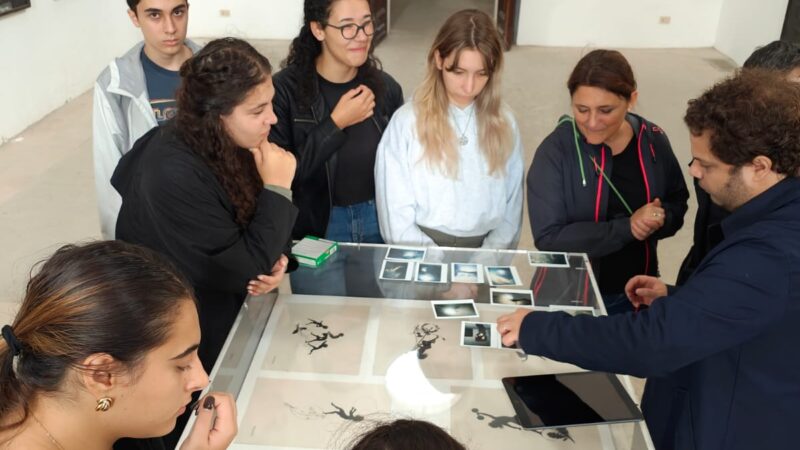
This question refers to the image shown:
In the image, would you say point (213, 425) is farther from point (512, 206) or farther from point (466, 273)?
point (512, 206)

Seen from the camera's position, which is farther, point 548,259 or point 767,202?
A: point 548,259

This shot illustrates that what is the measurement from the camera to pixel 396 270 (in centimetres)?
222

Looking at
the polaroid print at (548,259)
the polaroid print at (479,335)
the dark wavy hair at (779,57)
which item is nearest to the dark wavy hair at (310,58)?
the polaroid print at (548,259)

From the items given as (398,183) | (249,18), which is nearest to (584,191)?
(398,183)

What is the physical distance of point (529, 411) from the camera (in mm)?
1672

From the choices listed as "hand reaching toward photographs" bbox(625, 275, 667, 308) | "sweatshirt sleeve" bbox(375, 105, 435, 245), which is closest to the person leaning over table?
"hand reaching toward photographs" bbox(625, 275, 667, 308)

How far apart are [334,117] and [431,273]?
25.9 inches

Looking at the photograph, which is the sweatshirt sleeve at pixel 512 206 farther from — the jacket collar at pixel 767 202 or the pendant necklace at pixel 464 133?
the jacket collar at pixel 767 202

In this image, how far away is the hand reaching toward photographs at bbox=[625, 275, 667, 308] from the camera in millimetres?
2012

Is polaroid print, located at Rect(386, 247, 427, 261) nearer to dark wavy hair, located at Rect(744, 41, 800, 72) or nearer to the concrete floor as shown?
dark wavy hair, located at Rect(744, 41, 800, 72)

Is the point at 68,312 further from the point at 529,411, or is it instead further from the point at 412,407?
the point at 529,411

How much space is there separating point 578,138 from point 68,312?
1672 mm

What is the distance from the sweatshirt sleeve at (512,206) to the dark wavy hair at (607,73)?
328 mm

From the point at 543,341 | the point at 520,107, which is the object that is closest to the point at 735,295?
the point at 543,341
